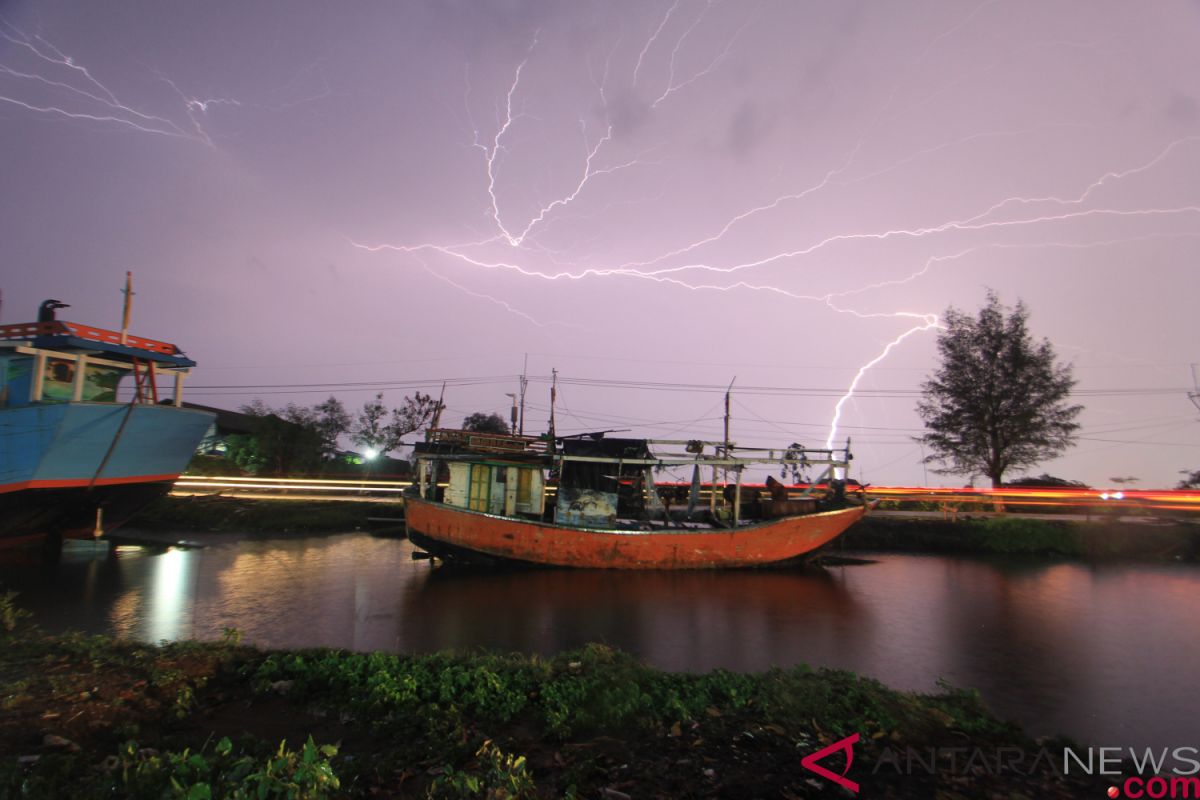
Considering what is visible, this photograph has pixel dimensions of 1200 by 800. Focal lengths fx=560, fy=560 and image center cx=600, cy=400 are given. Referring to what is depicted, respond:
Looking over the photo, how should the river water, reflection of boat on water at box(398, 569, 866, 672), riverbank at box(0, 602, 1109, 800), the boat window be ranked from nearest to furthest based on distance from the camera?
riverbank at box(0, 602, 1109, 800) → the river water → reflection of boat on water at box(398, 569, 866, 672) → the boat window

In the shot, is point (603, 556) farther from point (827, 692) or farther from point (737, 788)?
point (737, 788)

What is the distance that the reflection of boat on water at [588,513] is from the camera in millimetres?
15664

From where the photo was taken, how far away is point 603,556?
15.9 metres

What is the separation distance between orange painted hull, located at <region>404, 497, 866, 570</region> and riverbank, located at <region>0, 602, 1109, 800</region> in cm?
897

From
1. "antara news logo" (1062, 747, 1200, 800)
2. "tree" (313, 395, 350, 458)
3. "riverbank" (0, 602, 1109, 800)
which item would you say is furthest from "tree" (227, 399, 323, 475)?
"antara news logo" (1062, 747, 1200, 800)

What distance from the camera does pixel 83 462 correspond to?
15328mm

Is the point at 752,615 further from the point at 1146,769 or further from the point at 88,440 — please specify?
the point at 88,440

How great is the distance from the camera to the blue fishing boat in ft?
47.2

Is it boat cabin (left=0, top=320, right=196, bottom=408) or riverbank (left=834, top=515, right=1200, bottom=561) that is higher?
boat cabin (left=0, top=320, right=196, bottom=408)

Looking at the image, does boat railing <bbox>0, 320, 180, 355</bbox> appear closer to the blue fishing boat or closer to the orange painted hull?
the blue fishing boat

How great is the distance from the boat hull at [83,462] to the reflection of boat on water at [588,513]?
7.85 meters

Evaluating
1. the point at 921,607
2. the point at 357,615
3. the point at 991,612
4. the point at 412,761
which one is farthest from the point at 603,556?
the point at 412,761

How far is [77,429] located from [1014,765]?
20020 millimetres

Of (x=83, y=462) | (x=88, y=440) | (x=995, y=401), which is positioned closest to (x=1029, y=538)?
(x=995, y=401)
